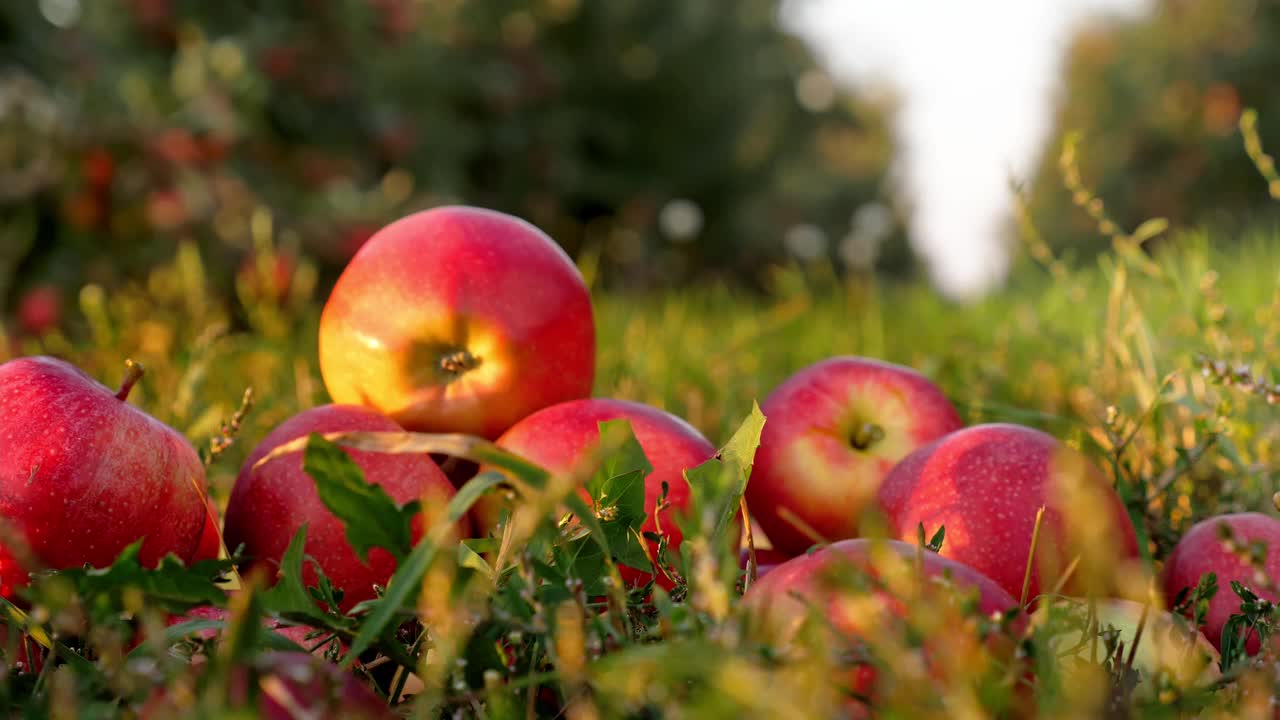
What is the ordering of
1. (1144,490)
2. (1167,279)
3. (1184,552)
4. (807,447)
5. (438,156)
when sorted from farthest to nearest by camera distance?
1. (438,156)
2. (1167,279)
3. (807,447)
4. (1144,490)
5. (1184,552)

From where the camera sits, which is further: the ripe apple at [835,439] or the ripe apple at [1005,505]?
the ripe apple at [835,439]

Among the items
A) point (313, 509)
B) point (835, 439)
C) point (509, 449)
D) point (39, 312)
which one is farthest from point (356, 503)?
point (39, 312)

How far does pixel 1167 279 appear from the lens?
67.4 inches

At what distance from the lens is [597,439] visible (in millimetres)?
1081

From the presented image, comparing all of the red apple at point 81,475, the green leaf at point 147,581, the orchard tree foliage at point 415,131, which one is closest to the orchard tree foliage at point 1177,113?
the orchard tree foliage at point 415,131

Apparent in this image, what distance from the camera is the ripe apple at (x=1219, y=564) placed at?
988mm

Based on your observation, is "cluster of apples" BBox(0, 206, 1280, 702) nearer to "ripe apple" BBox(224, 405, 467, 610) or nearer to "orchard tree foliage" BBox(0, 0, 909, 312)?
"ripe apple" BBox(224, 405, 467, 610)

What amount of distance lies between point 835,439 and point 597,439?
44 centimetres

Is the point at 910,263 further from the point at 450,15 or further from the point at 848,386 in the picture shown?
the point at 848,386

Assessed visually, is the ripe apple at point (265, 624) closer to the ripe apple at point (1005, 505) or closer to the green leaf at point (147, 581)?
the green leaf at point (147, 581)

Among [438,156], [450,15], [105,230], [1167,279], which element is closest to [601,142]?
[450,15]

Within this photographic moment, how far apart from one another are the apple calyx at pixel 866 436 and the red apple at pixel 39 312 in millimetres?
3434

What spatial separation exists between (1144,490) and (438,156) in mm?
7166

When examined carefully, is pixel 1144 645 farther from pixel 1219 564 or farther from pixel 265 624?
pixel 265 624
